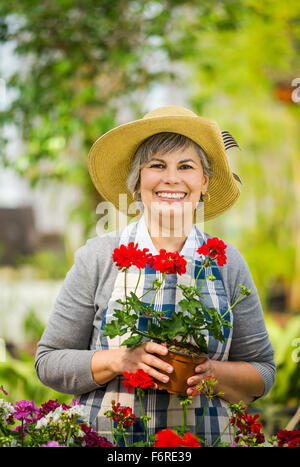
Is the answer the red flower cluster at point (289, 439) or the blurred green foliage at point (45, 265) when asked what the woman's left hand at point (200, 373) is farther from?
the blurred green foliage at point (45, 265)

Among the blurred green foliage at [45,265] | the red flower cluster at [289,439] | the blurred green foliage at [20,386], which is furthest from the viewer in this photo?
the blurred green foliage at [45,265]

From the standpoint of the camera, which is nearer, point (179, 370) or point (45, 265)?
point (179, 370)

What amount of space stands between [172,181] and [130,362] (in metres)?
0.54

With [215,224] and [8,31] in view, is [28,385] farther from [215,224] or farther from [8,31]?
[215,224]

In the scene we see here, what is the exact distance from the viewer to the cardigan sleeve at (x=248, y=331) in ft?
4.95

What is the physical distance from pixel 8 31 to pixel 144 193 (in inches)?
105

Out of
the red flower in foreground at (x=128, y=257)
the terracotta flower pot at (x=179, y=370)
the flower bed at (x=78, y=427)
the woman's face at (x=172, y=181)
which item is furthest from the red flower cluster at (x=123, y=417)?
the woman's face at (x=172, y=181)

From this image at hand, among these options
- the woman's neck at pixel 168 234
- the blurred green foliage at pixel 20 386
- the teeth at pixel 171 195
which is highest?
the teeth at pixel 171 195

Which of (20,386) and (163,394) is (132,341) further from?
(20,386)

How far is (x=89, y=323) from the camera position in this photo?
150 cm

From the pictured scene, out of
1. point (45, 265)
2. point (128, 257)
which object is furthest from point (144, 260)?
point (45, 265)

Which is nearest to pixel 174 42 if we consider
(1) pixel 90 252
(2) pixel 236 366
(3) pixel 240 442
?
(1) pixel 90 252

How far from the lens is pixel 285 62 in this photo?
567cm
